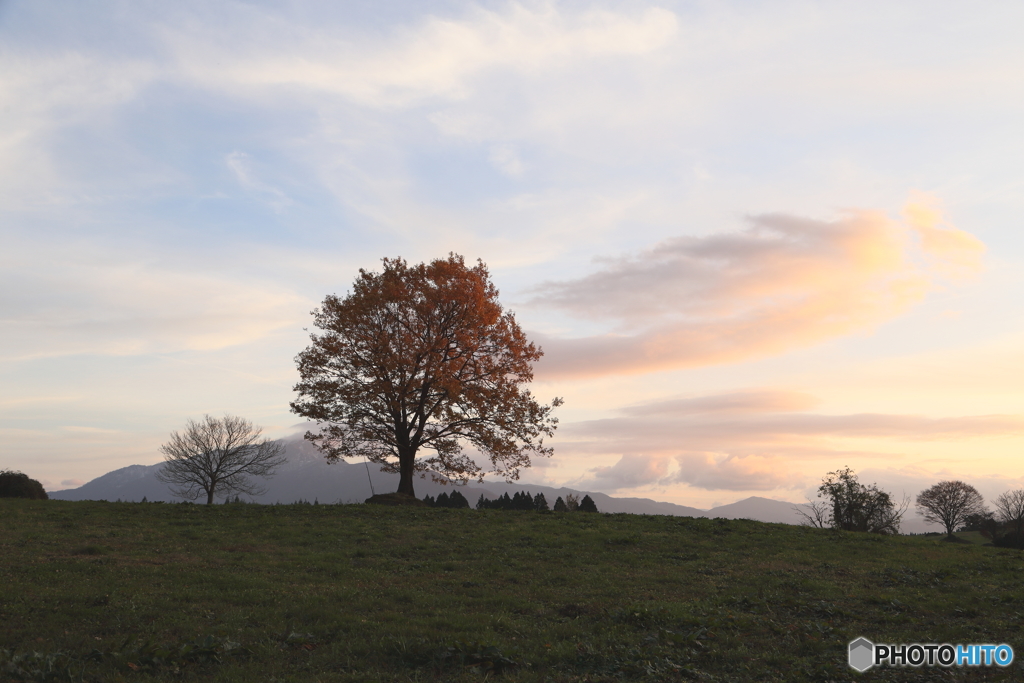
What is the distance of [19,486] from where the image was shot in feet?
107

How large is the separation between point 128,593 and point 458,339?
24767mm

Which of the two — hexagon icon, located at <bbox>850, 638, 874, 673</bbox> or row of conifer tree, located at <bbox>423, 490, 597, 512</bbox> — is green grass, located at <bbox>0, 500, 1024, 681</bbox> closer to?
hexagon icon, located at <bbox>850, 638, 874, 673</bbox>

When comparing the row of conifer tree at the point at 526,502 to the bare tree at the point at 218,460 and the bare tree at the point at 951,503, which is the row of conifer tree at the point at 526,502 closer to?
the bare tree at the point at 218,460

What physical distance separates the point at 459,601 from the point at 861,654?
868 centimetres

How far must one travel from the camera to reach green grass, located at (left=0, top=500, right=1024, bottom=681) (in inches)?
448

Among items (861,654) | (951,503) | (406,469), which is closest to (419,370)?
(406,469)

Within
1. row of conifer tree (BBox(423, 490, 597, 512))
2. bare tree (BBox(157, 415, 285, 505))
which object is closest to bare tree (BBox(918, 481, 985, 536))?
row of conifer tree (BBox(423, 490, 597, 512))

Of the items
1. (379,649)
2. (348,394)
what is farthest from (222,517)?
(379,649)

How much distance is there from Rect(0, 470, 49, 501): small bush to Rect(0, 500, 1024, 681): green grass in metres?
6.92

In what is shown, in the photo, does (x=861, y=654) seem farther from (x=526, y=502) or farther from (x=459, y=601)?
(x=526, y=502)

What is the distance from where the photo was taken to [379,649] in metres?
12.1

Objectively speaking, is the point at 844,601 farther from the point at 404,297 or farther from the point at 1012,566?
the point at 404,297

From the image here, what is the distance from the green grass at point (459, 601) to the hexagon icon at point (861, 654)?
0.30 metres

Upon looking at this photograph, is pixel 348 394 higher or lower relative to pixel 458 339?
lower
